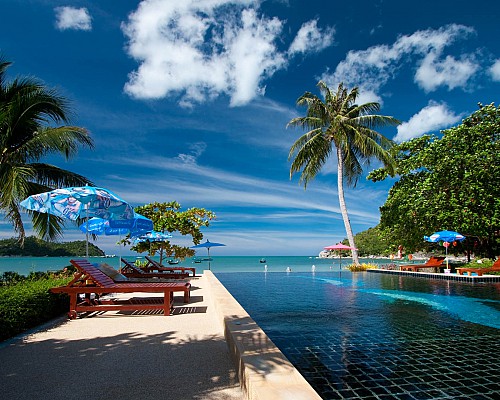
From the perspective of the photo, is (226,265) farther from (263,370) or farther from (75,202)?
(263,370)

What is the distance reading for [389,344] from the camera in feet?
15.1

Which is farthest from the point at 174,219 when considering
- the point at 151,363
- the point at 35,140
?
the point at 151,363

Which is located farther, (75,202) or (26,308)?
(75,202)

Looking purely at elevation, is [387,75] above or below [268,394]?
above

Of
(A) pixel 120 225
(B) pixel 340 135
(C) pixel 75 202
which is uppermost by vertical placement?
(B) pixel 340 135

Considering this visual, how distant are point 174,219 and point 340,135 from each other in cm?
1186

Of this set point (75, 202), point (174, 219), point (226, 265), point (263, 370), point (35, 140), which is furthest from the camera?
point (226, 265)

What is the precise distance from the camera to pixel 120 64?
47.7ft

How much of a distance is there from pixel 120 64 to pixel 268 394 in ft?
50.2

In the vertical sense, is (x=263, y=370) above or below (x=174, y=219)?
below

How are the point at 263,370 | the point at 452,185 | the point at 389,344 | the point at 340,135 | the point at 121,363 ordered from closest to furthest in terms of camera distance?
1. the point at 263,370
2. the point at 121,363
3. the point at 389,344
4. the point at 452,185
5. the point at 340,135

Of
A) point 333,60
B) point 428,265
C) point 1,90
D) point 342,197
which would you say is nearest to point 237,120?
point 333,60

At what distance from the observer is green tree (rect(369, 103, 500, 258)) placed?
1619 cm

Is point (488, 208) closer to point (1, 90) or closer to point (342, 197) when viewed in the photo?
point (342, 197)
